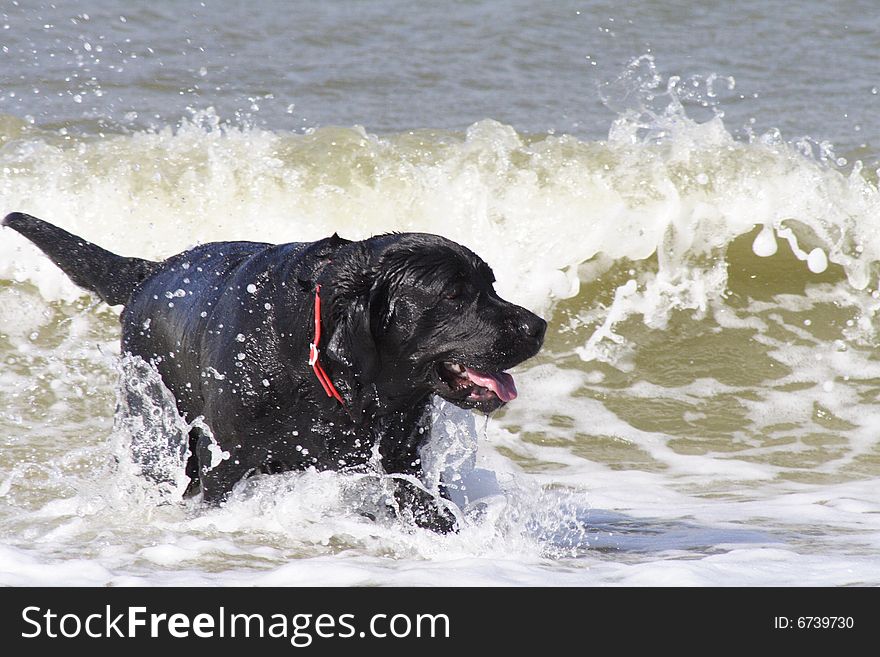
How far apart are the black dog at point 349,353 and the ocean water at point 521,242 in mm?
224

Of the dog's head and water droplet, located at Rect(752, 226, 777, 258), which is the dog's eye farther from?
water droplet, located at Rect(752, 226, 777, 258)

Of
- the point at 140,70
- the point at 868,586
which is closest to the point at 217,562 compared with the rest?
the point at 868,586

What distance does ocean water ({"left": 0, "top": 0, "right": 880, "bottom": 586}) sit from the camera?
15.3 ft

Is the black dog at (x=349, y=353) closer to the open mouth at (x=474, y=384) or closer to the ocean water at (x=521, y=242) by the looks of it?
the open mouth at (x=474, y=384)

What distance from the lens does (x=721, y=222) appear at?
875 centimetres

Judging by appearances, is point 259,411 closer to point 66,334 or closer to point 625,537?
point 625,537

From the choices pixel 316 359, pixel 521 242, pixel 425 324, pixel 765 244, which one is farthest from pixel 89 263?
pixel 765 244

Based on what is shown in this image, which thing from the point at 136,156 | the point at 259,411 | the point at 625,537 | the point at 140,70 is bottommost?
the point at 625,537

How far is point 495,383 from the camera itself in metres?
4.22

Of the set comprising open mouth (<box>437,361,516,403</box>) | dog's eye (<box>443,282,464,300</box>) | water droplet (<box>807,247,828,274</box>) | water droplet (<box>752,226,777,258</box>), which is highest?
dog's eye (<box>443,282,464,300</box>)

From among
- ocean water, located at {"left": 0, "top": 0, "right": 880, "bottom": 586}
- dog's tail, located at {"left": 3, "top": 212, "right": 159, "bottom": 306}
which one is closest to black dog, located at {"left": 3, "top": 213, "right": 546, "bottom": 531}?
ocean water, located at {"left": 0, "top": 0, "right": 880, "bottom": 586}

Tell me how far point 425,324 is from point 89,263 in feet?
6.36

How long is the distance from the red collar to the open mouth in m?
0.40

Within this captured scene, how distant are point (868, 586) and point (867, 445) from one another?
2.52 meters
